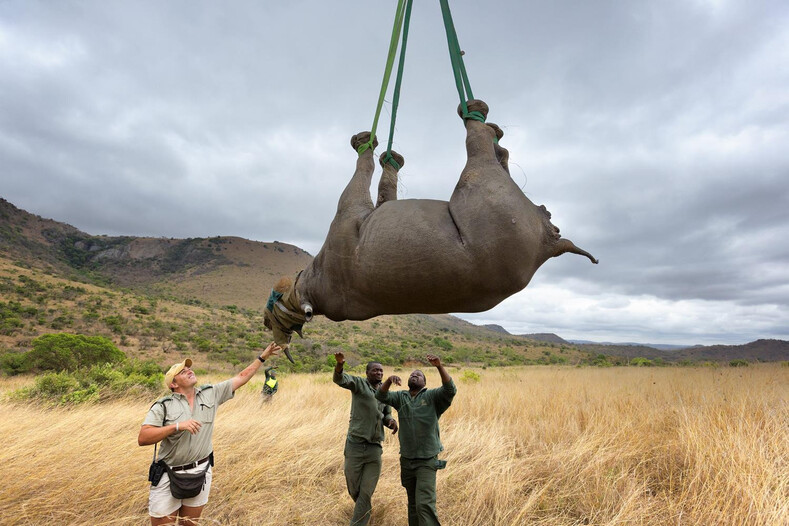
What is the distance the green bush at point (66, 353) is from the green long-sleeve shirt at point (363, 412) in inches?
689

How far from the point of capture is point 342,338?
36.8 meters

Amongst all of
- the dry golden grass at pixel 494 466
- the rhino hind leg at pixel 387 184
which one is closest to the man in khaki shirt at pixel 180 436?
the dry golden grass at pixel 494 466

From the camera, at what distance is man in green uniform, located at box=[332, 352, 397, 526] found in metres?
4.95

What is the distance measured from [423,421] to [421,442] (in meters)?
0.25

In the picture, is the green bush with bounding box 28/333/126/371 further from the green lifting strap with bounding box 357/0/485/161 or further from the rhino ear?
the rhino ear

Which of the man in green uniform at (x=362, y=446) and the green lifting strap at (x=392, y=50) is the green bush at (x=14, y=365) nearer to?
the man in green uniform at (x=362, y=446)

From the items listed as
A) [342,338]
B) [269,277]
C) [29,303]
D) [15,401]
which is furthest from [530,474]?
[269,277]

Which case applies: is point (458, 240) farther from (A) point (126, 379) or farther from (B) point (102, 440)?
(A) point (126, 379)

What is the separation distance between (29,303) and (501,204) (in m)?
43.3

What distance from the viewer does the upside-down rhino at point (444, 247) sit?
187cm

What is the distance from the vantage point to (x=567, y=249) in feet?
7.44

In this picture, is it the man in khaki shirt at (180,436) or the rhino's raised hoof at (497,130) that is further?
the man in khaki shirt at (180,436)

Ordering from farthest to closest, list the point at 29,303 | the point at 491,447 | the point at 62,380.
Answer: the point at 29,303, the point at 62,380, the point at 491,447

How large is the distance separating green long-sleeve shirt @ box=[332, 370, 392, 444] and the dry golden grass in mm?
1234
